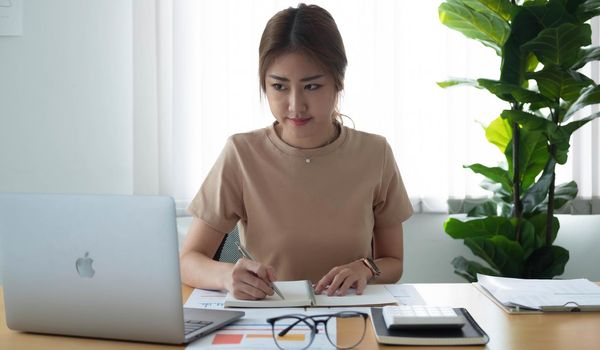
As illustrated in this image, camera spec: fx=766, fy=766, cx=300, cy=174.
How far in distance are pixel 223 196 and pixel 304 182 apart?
0.20 meters

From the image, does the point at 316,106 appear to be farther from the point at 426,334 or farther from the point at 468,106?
the point at 468,106

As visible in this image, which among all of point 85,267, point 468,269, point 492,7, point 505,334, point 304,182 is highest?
point 492,7

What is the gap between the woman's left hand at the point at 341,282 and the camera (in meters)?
1.53

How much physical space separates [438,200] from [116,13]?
1.44m

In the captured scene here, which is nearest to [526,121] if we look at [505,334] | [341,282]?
[341,282]

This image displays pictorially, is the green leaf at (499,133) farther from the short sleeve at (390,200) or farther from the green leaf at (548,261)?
the short sleeve at (390,200)

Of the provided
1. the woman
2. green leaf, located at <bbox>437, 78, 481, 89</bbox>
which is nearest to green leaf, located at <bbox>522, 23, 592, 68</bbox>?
green leaf, located at <bbox>437, 78, 481, 89</bbox>

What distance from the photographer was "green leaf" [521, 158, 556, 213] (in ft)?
8.88

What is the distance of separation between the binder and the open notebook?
0.19 meters

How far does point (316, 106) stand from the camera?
1.78 m

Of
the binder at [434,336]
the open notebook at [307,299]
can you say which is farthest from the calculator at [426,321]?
the open notebook at [307,299]

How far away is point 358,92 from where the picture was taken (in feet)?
9.77

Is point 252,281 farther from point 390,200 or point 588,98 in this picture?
point 588,98

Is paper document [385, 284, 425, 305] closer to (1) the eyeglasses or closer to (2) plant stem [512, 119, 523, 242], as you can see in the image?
(1) the eyeglasses
